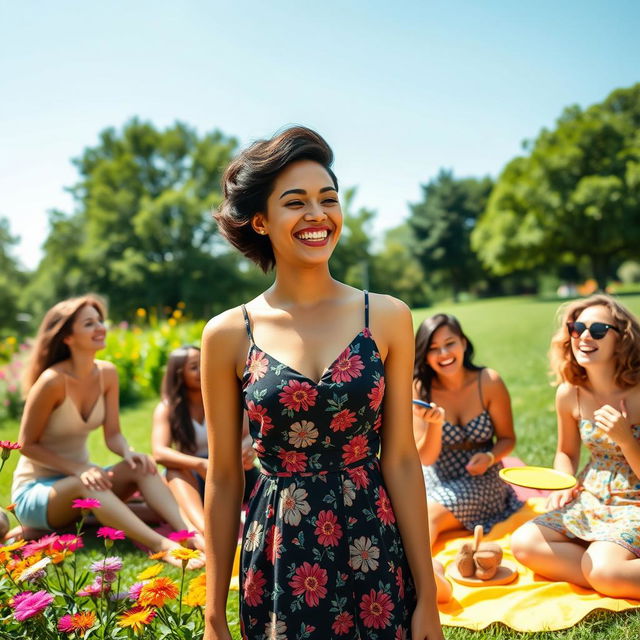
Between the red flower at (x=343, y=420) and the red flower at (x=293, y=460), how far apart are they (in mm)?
130

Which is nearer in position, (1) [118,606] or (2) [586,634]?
(1) [118,606]

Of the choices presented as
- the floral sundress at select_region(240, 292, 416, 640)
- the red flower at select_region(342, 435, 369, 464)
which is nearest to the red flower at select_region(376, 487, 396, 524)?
the floral sundress at select_region(240, 292, 416, 640)

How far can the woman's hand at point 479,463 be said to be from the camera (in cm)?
401

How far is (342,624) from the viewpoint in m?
1.70

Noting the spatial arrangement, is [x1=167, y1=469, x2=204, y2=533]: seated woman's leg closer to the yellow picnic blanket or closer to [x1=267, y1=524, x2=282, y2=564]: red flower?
the yellow picnic blanket

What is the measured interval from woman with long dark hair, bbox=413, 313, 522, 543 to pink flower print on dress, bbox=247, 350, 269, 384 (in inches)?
98.8

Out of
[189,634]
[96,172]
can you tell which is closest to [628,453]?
[189,634]

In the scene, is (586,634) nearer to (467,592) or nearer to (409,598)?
(467,592)

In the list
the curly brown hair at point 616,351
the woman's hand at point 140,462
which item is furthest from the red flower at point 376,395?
the woman's hand at point 140,462

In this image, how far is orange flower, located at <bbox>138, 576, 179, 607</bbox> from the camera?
2.02 metres

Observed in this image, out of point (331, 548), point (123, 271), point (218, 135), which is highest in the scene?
point (218, 135)

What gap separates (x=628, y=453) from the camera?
10.3 ft

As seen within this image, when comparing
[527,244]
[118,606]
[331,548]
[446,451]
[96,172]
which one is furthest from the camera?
[96,172]

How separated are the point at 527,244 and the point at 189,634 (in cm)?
3804
